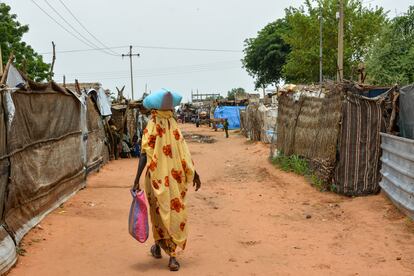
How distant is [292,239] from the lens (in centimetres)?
638

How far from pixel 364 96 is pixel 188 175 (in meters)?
4.73

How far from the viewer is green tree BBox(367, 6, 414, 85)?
16.0 metres

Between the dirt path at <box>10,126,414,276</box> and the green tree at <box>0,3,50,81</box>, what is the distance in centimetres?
2114

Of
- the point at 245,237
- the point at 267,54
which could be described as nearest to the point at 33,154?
the point at 245,237

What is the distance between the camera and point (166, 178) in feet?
16.3

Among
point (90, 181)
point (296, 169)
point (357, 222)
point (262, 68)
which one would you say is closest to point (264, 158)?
point (296, 169)

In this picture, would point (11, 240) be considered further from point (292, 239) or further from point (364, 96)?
point (364, 96)

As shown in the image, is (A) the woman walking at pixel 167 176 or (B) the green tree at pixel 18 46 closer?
(A) the woman walking at pixel 167 176

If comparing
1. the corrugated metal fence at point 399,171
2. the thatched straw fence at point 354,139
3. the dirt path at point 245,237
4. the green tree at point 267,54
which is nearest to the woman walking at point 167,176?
the dirt path at point 245,237

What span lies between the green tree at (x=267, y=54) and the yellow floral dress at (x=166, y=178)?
40.4 meters

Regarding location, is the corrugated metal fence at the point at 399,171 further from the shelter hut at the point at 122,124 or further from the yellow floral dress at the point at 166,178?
the shelter hut at the point at 122,124

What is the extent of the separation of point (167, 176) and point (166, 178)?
0.02m

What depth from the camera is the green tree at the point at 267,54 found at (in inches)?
1769

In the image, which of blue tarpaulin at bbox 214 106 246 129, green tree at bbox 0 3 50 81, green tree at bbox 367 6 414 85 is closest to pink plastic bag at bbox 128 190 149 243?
green tree at bbox 367 6 414 85
